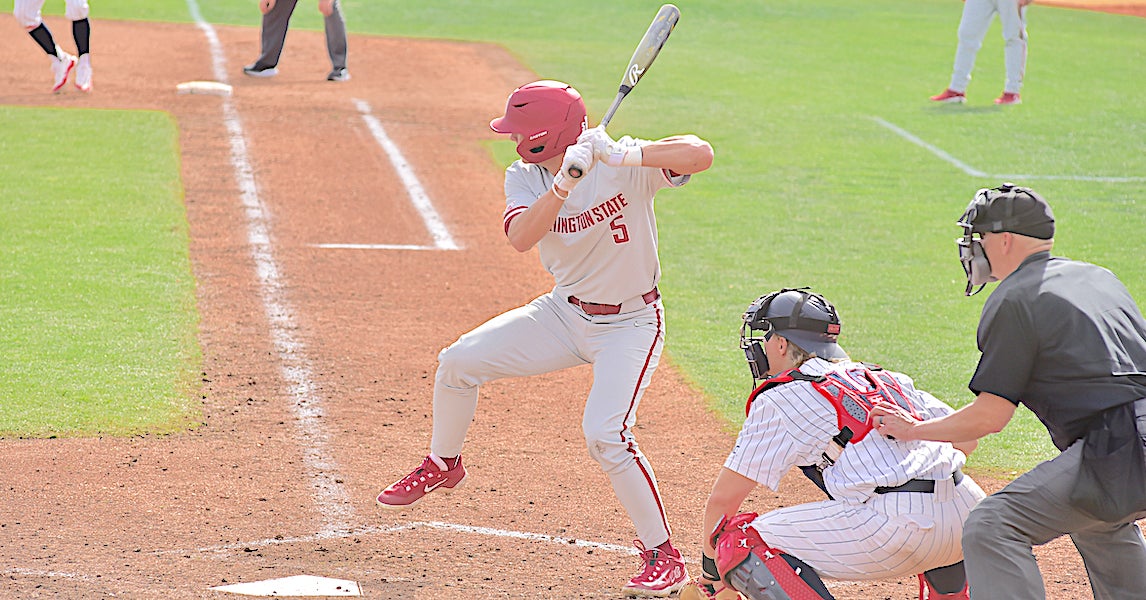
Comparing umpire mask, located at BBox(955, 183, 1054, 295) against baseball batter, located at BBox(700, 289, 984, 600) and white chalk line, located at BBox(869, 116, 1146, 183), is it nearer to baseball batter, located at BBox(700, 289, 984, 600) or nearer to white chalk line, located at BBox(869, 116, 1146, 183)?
baseball batter, located at BBox(700, 289, 984, 600)

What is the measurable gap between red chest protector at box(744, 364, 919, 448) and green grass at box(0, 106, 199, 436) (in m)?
4.12

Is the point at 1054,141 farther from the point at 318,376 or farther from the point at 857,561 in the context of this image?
the point at 857,561

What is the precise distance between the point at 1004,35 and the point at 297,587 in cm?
1366

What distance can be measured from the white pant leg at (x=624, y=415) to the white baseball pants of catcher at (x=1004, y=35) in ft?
40.7

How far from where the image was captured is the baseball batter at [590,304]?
507 cm

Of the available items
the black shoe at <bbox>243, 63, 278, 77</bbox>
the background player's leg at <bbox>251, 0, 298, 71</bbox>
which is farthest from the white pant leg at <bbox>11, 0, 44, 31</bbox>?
the black shoe at <bbox>243, 63, 278, 77</bbox>

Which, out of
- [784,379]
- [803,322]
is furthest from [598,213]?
[784,379]

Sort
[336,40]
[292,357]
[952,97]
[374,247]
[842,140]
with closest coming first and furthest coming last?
[292,357] → [374,247] → [842,140] → [336,40] → [952,97]

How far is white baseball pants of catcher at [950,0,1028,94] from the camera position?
52.7ft

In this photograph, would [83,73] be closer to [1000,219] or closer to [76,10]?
[76,10]

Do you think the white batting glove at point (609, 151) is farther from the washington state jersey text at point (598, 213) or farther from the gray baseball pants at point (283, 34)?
the gray baseball pants at point (283, 34)

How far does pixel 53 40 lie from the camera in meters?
14.6

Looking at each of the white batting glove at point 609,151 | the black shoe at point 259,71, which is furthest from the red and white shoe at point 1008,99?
the white batting glove at point 609,151

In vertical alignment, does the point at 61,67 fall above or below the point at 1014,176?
below
